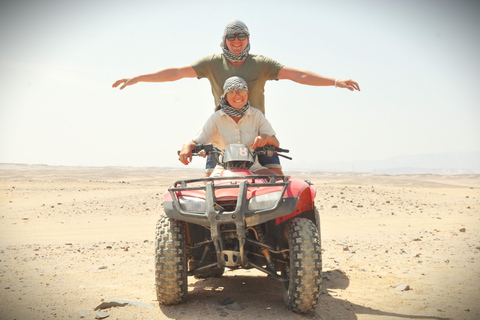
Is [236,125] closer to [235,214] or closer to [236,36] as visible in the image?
[236,36]

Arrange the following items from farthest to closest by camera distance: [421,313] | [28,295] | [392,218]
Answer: [392,218], [28,295], [421,313]

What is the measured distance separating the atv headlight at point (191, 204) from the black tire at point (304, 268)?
0.92m

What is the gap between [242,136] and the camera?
5.79 meters

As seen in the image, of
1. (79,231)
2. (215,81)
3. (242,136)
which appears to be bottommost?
(79,231)

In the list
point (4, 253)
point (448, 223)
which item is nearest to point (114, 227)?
point (4, 253)

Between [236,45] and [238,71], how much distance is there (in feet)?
1.25

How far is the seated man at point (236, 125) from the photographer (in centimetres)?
568

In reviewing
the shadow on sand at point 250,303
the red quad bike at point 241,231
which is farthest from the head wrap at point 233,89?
the shadow on sand at point 250,303

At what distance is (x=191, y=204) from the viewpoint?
4566mm

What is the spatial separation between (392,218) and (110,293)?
1009cm

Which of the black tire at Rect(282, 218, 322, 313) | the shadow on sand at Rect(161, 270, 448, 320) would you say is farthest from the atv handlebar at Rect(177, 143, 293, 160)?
the shadow on sand at Rect(161, 270, 448, 320)

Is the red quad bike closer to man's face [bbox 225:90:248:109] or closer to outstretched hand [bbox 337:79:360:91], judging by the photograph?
man's face [bbox 225:90:248:109]

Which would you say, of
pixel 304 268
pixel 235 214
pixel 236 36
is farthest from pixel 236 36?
pixel 304 268

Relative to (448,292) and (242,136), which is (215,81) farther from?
(448,292)
